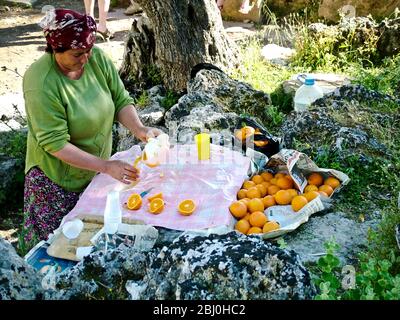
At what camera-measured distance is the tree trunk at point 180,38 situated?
224 inches

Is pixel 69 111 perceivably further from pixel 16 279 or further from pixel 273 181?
pixel 16 279

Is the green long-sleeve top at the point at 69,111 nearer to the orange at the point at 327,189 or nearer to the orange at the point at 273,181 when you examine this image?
the orange at the point at 273,181

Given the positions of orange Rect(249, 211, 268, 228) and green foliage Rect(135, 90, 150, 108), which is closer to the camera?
orange Rect(249, 211, 268, 228)

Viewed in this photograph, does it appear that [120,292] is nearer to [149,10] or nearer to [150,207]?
[150,207]

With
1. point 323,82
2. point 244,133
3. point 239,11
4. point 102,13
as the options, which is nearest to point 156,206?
point 244,133

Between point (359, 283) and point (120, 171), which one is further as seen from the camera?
point (120, 171)

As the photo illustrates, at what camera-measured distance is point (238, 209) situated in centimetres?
339

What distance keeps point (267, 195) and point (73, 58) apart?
4.40ft

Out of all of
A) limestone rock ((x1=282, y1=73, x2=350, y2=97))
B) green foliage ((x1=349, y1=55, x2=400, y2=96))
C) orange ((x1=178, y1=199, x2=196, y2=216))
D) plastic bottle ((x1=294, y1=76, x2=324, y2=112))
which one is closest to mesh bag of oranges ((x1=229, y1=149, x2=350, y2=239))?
orange ((x1=178, y1=199, x2=196, y2=216))

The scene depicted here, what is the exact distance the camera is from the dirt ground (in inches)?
302

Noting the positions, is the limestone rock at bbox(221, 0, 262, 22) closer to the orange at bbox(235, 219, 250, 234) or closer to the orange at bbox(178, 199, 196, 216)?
the orange at bbox(178, 199, 196, 216)

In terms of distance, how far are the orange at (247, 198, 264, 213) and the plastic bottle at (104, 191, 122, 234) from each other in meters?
0.70

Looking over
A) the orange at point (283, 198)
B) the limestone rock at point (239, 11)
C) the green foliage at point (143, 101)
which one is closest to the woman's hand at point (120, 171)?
the orange at point (283, 198)

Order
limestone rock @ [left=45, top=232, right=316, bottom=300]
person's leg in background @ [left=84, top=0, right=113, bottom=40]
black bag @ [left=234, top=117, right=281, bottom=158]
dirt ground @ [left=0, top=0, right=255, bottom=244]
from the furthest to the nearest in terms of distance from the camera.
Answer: person's leg in background @ [left=84, top=0, right=113, bottom=40] < dirt ground @ [left=0, top=0, right=255, bottom=244] < black bag @ [left=234, top=117, right=281, bottom=158] < limestone rock @ [left=45, top=232, right=316, bottom=300]
